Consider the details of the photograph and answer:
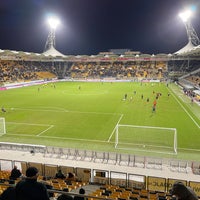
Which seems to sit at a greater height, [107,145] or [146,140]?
[146,140]

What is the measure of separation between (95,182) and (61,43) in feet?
442

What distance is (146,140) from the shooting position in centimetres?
2230

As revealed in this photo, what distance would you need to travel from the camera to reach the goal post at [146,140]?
66.8ft

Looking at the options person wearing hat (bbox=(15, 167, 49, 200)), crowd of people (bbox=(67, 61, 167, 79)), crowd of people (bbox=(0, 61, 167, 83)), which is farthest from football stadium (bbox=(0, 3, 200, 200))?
crowd of people (bbox=(67, 61, 167, 79))

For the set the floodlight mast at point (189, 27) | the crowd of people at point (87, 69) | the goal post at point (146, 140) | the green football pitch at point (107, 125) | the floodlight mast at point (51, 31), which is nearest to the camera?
the goal post at point (146, 140)

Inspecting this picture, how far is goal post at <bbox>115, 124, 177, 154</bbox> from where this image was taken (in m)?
20.4

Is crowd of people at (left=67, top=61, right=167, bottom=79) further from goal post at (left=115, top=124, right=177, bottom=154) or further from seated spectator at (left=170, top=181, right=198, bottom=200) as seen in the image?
seated spectator at (left=170, top=181, right=198, bottom=200)

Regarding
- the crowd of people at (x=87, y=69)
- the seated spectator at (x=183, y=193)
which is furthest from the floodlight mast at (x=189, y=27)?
the seated spectator at (x=183, y=193)

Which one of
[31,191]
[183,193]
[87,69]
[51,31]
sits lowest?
[31,191]

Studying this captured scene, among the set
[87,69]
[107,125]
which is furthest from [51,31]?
[107,125]

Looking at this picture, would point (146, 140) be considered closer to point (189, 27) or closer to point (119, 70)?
point (189, 27)

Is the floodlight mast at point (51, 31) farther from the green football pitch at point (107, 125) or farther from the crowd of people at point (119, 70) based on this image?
the green football pitch at point (107, 125)

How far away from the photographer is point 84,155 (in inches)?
724

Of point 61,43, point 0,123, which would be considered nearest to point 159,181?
point 0,123
